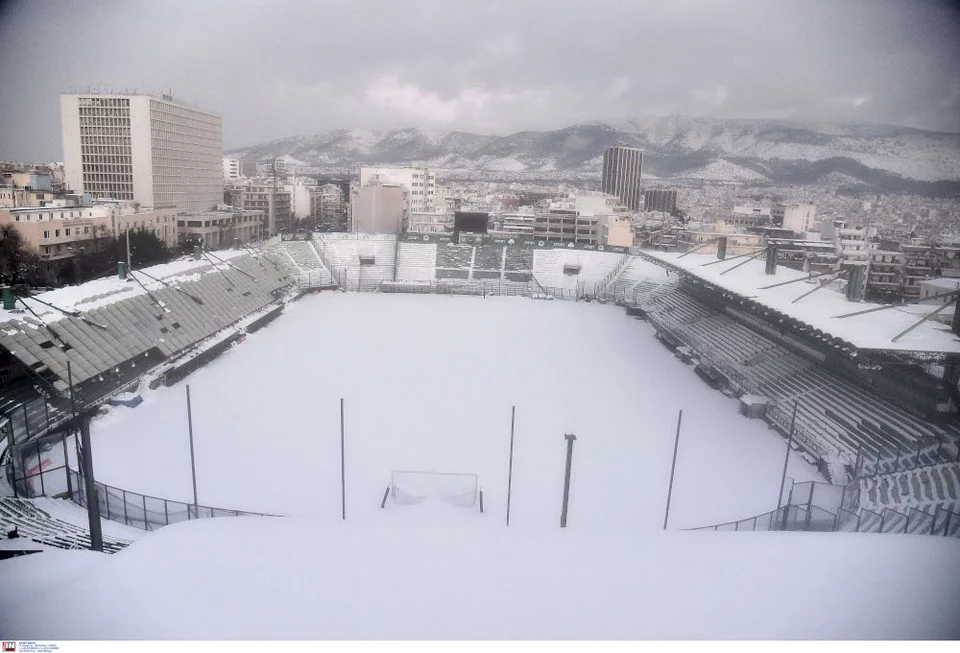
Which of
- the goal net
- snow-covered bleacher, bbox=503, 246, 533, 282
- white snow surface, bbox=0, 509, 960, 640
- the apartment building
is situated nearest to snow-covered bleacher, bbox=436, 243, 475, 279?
snow-covered bleacher, bbox=503, 246, 533, 282

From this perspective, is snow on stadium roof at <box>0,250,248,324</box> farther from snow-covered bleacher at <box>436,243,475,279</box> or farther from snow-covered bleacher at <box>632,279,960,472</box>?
snow-covered bleacher at <box>632,279,960,472</box>

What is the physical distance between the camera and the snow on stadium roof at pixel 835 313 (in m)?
5.15

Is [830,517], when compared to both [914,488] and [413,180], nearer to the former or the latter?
[914,488]

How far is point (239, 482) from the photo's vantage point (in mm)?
4406

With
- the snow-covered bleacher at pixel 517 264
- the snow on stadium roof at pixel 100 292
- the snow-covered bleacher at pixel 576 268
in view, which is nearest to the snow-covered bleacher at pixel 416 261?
the snow-covered bleacher at pixel 517 264

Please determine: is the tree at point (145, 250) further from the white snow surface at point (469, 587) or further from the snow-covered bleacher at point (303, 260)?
the white snow surface at point (469, 587)

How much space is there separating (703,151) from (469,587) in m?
19.4

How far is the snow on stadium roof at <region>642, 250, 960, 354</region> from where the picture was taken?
515cm

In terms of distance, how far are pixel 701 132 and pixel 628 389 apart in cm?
1068

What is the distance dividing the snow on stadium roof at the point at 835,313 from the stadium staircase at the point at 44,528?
18.3 ft

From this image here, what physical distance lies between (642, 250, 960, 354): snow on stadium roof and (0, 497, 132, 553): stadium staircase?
5.58 m

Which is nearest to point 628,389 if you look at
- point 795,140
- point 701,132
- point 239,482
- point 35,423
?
point 239,482

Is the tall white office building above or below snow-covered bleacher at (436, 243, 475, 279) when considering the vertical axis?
above

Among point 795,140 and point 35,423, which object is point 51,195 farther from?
point 795,140
